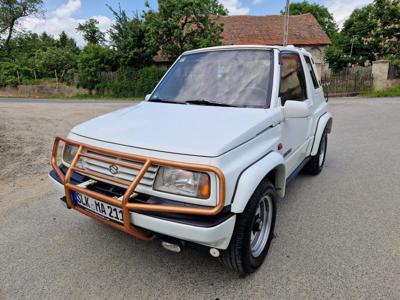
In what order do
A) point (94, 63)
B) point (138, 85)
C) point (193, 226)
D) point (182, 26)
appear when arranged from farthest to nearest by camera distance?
1. point (94, 63)
2. point (138, 85)
3. point (182, 26)
4. point (193, 226)

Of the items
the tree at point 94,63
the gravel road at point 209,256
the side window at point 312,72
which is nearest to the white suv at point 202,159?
the gravel road at point 209,256

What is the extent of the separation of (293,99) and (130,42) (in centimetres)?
1869

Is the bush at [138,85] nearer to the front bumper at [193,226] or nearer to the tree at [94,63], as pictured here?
the tree at [94,63]

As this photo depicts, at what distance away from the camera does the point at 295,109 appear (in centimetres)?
282

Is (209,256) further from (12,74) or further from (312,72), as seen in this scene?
(12,74)

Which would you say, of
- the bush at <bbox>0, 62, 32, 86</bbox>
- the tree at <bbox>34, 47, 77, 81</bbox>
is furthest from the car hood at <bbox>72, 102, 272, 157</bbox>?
the bush at <bbox>0, 62, 32, 86</bbox>

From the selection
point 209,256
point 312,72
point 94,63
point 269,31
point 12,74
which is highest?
point 269,31

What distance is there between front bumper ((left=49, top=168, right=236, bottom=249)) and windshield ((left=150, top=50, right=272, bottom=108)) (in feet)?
4.32

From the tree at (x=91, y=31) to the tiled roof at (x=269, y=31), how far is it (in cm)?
2642

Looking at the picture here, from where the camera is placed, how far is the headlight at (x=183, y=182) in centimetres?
200

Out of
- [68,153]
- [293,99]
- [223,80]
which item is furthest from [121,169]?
[293,99]

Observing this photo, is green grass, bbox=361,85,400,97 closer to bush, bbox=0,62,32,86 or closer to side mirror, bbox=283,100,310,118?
side mirror, bbox=283,100,310,118

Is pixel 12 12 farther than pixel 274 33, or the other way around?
pixel 12 12

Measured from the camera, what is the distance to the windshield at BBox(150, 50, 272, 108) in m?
2.96
